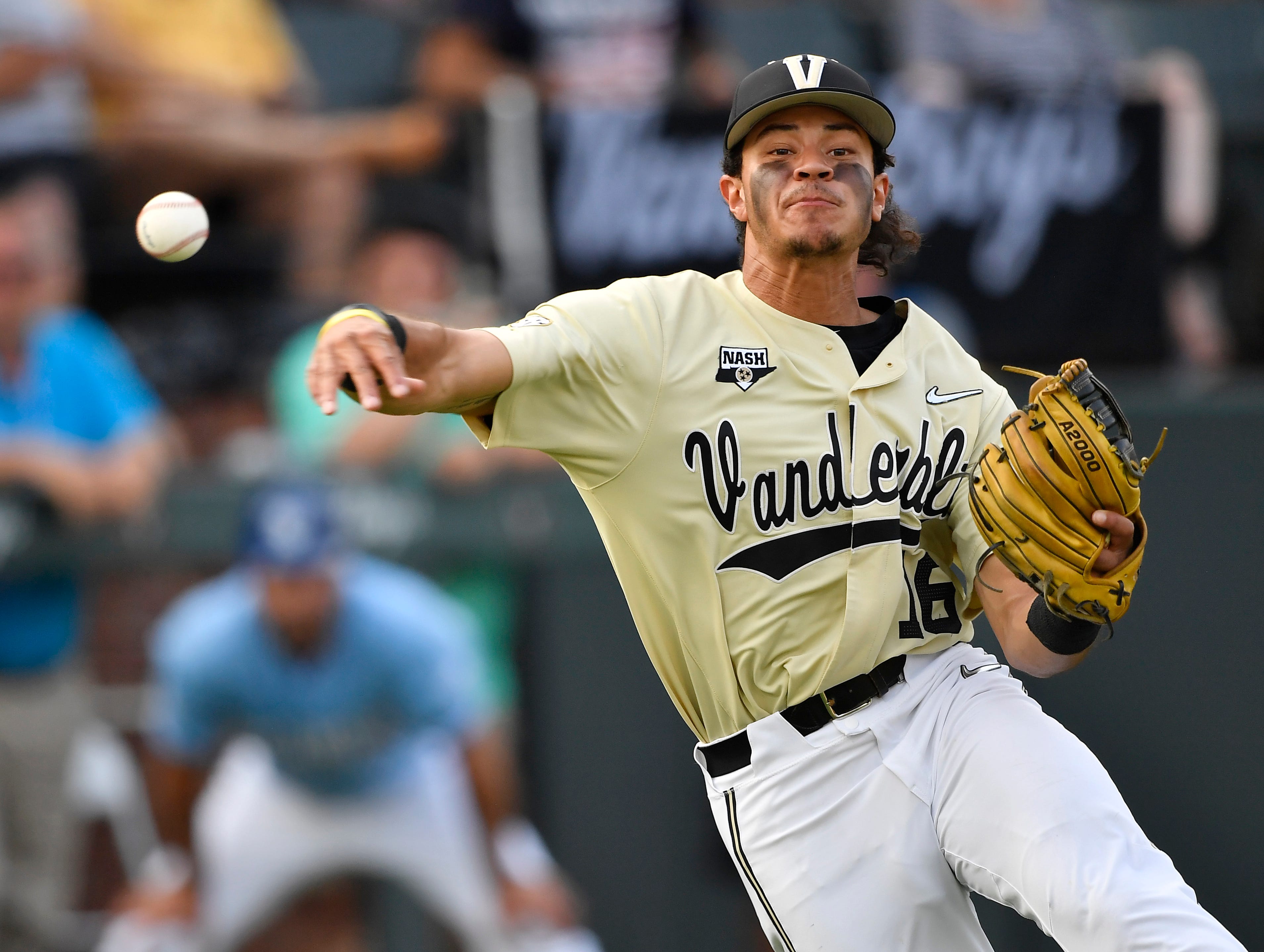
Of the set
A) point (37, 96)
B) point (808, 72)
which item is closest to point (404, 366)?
point (808, 72)

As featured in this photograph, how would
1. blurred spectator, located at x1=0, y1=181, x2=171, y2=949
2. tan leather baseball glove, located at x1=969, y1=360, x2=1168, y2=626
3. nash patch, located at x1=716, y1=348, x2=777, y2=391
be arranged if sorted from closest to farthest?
tan leather baseball glove, located at x1=969, y1=360, x2=1168, y2=626 < nash patch, located at x1=716, y1=348, x2=777, y2=391 < blurred spectator, located at x1=0, y1=181, x2=171, y2=949

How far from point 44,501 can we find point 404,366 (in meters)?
3.48

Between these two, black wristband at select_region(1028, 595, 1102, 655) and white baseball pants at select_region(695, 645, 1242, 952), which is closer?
white baseball pants at select_region(695, 645, 1242, 952)

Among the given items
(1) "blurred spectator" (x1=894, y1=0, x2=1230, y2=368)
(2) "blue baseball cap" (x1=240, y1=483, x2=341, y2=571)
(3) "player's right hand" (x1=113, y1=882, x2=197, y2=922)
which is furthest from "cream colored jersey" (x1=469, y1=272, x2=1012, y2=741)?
(1) "blurred spectator" (x1=894, y1=0, x2=1230, y2=368)

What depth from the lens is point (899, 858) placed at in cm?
286

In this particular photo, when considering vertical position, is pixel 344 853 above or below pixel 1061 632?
below

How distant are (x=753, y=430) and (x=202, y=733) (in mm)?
3487

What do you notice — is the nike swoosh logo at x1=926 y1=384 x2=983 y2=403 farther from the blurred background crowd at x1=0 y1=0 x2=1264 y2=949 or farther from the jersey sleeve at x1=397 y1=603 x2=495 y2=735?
the jersey sleeve at x1=397 y1=603 x2=495 y2=735

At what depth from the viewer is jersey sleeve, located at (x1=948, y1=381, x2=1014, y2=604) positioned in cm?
311

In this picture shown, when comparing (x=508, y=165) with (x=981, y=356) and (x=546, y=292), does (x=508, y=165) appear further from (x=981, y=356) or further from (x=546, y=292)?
(x=981, y=356)

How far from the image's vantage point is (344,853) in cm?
593

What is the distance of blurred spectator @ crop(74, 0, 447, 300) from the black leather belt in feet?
11.7

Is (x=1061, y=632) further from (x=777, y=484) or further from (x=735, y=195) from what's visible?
(x=735, y=195)

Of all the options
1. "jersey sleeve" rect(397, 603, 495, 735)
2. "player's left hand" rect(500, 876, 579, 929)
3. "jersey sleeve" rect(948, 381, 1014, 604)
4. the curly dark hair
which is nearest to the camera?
"jersey sleeve" rect(948, 381, 1014, 604)
